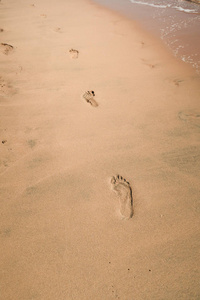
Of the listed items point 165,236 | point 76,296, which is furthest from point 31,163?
point 165,236

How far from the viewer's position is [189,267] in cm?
119

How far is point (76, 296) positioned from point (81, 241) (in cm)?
29

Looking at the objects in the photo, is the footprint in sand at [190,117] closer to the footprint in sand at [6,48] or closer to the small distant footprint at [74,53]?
the small distant footprint at [74,53]

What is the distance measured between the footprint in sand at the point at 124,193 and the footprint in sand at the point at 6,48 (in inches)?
113

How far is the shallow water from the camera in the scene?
3.29 meters

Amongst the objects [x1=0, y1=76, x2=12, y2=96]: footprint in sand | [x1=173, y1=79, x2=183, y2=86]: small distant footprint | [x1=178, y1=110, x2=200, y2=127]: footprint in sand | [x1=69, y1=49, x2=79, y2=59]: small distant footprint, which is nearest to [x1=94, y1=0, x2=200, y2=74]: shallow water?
[x1=173, y1=79, x2=183, y2=86]: small distant footprint

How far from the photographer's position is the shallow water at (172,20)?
3291 millimetres

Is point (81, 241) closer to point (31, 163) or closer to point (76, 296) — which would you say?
point (76, 296)

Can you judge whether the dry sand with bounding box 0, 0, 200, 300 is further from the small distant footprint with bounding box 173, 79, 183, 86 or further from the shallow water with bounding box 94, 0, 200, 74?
the shallow water with bounding box 94, 0, 200, 74

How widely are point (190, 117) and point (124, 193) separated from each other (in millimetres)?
1238

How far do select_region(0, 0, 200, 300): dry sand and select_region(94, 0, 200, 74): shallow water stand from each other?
0.50m

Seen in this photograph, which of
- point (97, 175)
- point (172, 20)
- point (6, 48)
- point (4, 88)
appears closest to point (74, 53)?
point (6, 48)

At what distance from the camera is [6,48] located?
3150 millimetres

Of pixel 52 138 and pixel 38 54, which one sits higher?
pixel 38 54
